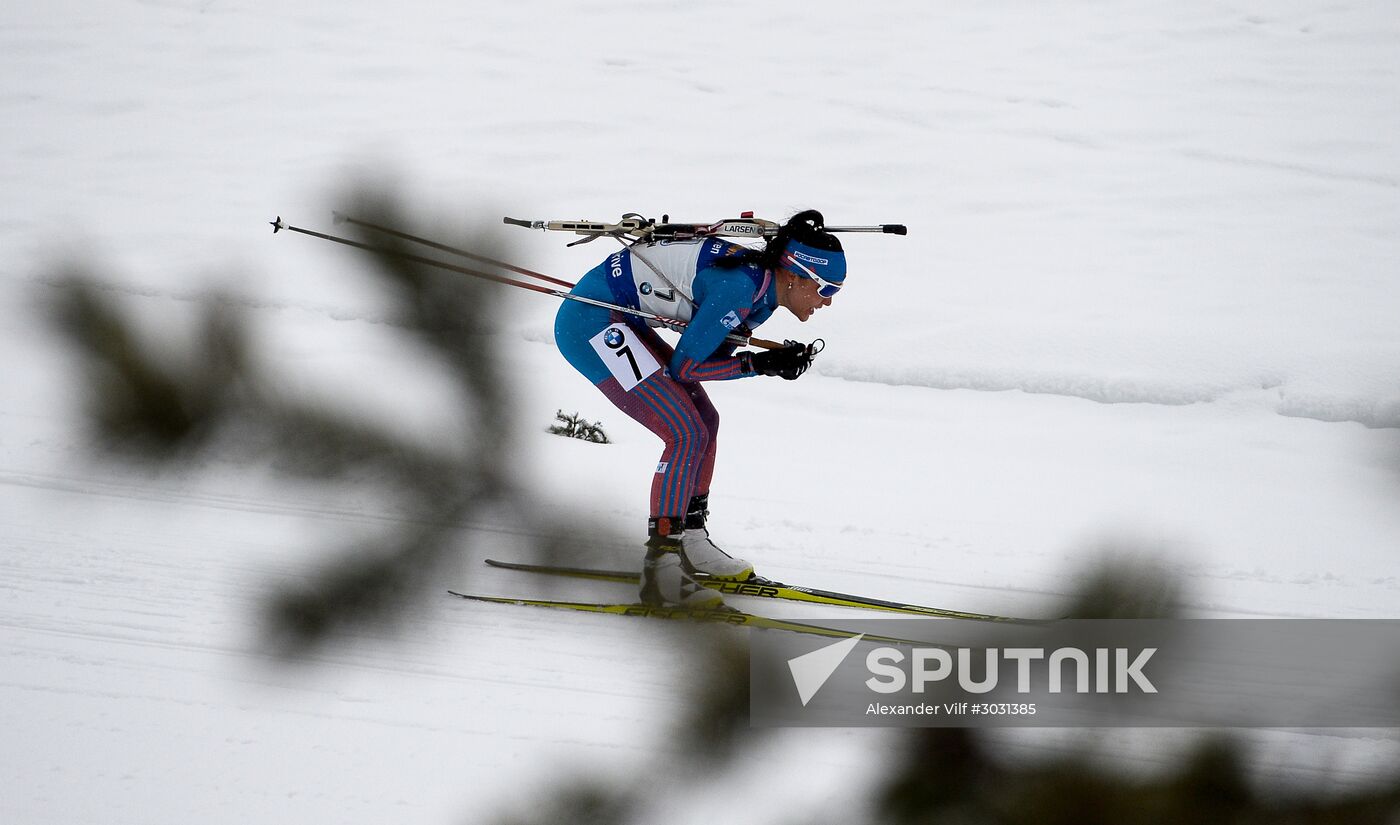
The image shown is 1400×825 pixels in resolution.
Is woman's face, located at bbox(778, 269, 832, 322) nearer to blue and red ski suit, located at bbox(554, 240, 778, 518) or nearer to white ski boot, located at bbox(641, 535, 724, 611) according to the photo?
blue and red ski suit, located at bbox(554, 240, 778, 518)

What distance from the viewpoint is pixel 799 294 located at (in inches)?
149

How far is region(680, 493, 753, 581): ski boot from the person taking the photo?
13.5 feet

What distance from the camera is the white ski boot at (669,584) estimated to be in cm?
388

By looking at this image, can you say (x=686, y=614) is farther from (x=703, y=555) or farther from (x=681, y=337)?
(x=681, y=337)

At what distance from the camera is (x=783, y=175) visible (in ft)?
34.1

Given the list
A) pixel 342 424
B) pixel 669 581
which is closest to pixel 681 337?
pixel 669 581

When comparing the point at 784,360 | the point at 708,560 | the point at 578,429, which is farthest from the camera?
the point at 578,429

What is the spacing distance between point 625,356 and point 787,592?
3.38ft

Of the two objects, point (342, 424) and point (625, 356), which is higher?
point (625, 356)

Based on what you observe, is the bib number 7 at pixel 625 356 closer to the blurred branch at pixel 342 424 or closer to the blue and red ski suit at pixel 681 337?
the blue and red ski suit at pixel 681 337

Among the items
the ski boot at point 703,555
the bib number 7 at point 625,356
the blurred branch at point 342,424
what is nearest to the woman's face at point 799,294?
the bib number 7 at point 625,356

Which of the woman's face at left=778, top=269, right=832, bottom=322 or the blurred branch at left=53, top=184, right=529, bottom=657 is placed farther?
the blurred branch at left=53, top=184, right=529, bottom=657

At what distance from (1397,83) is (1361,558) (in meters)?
8.69

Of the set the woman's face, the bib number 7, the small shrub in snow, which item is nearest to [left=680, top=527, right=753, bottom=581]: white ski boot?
the bib number 7
